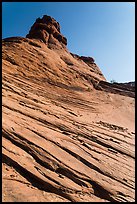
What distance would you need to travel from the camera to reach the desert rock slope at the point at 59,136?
12.6 metres

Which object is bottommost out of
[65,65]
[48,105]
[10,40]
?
[48,105]

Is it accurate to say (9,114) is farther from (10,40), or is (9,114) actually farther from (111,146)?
(10,40)

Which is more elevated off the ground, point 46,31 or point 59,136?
point 46,31

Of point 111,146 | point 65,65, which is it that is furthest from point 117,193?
point 65,65

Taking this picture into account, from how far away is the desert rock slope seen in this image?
12.6 meters

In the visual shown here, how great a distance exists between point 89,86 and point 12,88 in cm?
1408

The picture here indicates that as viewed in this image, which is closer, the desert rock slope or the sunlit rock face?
the desert rock slope

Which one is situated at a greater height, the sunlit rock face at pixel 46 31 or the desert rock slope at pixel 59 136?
the sunlit rock face at pixel 46 31

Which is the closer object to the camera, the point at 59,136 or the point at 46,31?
the point at 59,136

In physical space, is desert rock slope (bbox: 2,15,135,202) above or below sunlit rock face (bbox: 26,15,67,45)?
below

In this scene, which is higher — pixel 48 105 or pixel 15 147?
pixel 48 105

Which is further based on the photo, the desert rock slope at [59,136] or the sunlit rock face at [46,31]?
the sunlit rock face at [46,31]

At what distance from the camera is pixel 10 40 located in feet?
115

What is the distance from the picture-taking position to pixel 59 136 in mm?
16547
